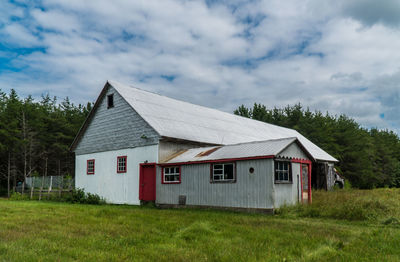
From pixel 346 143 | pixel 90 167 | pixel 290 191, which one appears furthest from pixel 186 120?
pixel 346 143

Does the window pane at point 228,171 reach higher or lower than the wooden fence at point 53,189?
higher

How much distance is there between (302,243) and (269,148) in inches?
320

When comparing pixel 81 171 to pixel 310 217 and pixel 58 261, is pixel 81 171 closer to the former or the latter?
pixel 310 217

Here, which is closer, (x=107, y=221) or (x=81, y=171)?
(x=107, y=221)

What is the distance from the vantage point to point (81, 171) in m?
26.3

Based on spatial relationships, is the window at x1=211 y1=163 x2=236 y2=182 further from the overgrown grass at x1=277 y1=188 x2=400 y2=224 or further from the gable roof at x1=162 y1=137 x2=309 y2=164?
the overgrown grass at x1=277 y1=188 x2=400 y2=224

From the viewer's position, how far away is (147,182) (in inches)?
818

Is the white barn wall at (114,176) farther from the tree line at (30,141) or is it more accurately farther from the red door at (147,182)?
the tree line at (30,141)

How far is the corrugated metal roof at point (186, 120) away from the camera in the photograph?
22078 mm

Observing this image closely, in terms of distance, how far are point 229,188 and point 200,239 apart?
7840 mm

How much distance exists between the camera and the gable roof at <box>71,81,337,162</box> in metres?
22.0

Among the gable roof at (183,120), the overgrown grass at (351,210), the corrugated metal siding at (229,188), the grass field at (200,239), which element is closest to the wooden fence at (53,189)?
the gable roof at (183,120)

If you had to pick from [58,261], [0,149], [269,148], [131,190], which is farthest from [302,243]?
[0,149]

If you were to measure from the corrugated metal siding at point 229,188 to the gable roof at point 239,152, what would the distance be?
1.09 feet
